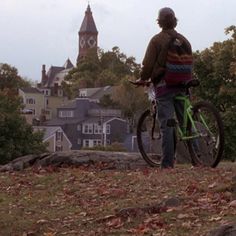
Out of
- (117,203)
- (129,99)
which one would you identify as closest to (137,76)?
(129,99)

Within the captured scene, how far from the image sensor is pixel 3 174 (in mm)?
10289

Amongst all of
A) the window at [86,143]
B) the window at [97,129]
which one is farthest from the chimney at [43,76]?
the window at [97,129]

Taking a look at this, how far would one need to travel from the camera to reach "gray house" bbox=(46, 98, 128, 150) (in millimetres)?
95250

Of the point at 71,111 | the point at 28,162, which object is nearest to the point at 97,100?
the point at 71,111

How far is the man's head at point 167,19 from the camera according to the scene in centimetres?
909

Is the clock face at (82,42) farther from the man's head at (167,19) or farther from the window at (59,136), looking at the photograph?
the man's head at (167,19)

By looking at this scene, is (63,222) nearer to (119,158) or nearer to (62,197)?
(62,197)

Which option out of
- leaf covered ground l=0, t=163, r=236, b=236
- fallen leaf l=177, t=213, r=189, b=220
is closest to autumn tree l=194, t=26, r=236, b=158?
leaf covered ground l=0, t=163, r=236, b=236

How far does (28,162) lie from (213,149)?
368 cm

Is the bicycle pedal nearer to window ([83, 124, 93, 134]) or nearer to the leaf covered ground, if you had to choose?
the leaf covered ground

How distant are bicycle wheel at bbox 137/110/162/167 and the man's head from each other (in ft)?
4.73

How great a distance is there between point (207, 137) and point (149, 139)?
155cm

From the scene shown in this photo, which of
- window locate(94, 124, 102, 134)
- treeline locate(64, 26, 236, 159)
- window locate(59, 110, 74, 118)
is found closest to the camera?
treeline locate(64, 26, 236, 159)

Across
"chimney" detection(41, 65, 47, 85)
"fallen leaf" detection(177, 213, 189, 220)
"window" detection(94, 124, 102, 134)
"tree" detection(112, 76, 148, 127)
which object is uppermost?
"chimney" detection(41, 65, 47, 85)
